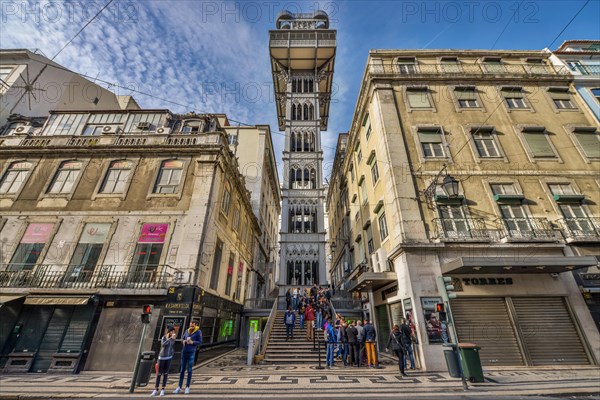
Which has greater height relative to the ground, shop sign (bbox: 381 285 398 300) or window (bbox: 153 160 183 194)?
window (bbox: 153 160 183 194)

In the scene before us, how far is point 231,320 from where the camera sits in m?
17.3

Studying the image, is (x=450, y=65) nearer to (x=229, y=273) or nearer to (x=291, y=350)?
(x=291, y=350)

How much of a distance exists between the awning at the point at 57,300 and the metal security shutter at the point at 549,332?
1906 cm

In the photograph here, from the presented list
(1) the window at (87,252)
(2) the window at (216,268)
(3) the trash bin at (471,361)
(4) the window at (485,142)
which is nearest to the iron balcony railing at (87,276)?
(1) the window at (87,252)

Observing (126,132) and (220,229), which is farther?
(126,132)

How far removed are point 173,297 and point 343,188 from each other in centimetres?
2065

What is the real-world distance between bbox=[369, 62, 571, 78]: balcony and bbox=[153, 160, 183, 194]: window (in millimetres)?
14432

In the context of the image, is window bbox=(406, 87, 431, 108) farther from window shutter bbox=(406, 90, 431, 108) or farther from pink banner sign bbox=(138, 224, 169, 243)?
pink banner sign bbox=(138, 224, 169, 243)

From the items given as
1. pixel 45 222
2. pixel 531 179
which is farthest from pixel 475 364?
pixel 45 222

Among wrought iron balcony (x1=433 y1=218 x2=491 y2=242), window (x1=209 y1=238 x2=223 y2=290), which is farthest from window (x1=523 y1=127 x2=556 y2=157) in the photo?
window (x1=209 y1=238 x2=223 y2=290)

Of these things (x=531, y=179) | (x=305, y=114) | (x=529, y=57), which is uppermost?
(x=305, y=114)

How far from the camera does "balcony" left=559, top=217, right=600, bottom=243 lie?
11875 millimetres

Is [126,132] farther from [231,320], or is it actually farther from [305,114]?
[305,114]

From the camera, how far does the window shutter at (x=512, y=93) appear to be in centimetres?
1673
